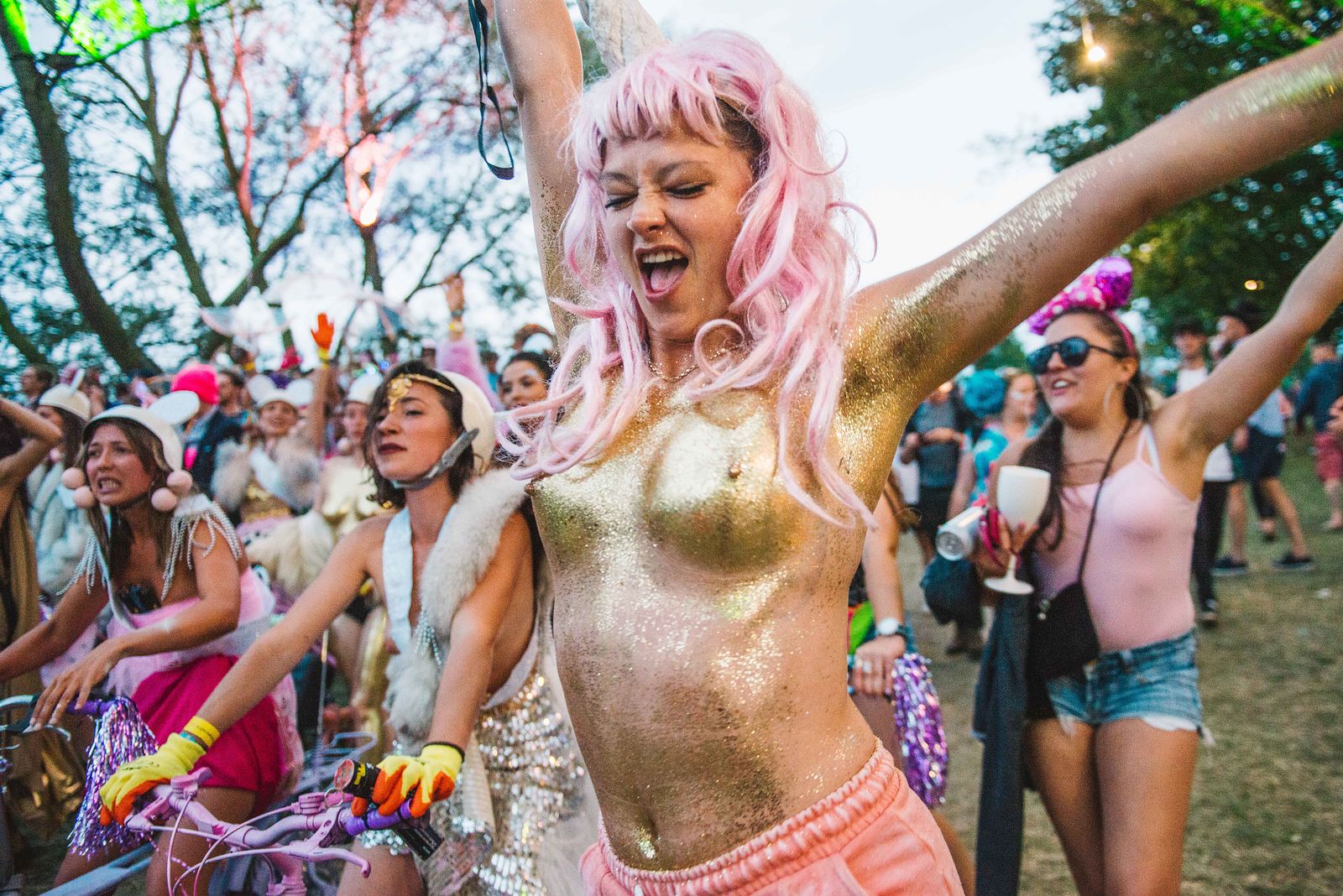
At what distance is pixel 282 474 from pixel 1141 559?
5.39 m

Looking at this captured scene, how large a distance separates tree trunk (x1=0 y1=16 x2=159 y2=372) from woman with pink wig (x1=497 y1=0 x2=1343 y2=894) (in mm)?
5394

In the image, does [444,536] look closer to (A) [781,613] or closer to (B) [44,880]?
(A) [781,613]

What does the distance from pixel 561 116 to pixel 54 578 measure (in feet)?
16.6

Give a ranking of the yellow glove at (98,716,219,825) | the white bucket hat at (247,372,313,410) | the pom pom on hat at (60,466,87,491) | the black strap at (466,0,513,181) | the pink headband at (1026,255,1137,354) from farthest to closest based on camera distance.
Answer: the white bucket hat at (247,372,313,410)
the pom pom on hat at (60,466,87,491)
the pink headband at (1026,255,1137,354)
the yellow glove at (98,716,219,825)
the black strap at (466,0,513,181)

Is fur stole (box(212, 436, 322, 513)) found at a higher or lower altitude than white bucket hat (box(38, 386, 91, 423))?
lower

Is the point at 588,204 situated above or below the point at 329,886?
above

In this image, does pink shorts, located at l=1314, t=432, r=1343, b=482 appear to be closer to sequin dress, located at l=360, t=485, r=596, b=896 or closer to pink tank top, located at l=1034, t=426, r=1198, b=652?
pink tank top, located at l=1034, t=426, r=1198, b=652

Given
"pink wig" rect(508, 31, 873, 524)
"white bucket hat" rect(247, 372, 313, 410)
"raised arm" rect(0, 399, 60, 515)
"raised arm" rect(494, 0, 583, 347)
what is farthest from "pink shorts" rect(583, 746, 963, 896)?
"white bucket hat" rect(247, 372, 313, 410)

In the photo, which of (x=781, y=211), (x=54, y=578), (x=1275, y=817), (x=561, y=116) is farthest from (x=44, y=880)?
(x=1275, y=817)

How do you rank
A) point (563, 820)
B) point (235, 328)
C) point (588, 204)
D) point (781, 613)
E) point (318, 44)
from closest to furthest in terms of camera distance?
point (781, 613) < point (588, 204) < point (563, 820) < point (235, 328) < point (318, 44)

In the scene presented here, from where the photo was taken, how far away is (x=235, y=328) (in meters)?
8.69

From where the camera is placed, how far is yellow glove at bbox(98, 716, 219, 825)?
6.59ft

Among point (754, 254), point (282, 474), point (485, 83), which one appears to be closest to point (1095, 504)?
point (754, 254)

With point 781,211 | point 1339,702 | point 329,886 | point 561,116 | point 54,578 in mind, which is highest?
point 561,116
